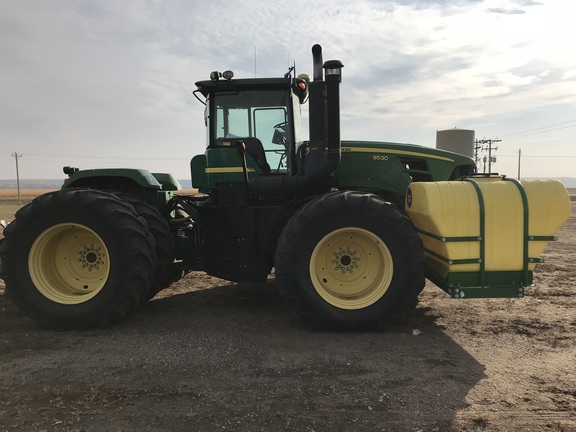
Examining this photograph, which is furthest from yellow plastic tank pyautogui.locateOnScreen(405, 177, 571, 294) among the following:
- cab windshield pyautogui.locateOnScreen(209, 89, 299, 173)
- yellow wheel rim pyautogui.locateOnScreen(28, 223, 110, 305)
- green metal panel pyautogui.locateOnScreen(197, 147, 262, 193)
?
yellow wheel rim pyautogui.locateOnScreen(28, 223, 110, 305)

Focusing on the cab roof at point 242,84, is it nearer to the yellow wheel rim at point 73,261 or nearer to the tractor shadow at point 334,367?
the yellow wheel rim at point 73,261

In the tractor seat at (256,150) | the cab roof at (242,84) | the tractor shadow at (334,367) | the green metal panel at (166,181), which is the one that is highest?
the cab roof at (242,84)

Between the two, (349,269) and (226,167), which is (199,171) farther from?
(349,269)

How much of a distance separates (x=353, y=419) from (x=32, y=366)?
9.01 ft

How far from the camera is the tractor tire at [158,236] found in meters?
4.81

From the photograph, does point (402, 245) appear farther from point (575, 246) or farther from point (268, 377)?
point (575, 246)

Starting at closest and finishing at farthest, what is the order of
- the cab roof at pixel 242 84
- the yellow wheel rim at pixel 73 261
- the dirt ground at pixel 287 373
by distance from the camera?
1. the dirt ground at pixel 287 373
2. the yellow wheel rim at pixel 73 261
3. the cab roof at pixel 242 84

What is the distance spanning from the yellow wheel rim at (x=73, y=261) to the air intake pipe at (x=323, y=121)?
8.16 feet

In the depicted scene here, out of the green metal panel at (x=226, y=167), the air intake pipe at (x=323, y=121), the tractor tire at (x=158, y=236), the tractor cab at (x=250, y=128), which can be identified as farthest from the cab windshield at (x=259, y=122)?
the tractor tire at (x=158, y=236)

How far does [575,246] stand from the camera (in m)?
9.81

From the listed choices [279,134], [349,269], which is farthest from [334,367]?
[279,134]

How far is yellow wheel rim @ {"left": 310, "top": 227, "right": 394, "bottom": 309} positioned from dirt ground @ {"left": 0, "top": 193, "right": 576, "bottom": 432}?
0.40 meters

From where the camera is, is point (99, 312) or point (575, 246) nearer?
point (99, 312)

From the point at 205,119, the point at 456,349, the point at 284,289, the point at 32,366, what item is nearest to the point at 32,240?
the point at 32,366
